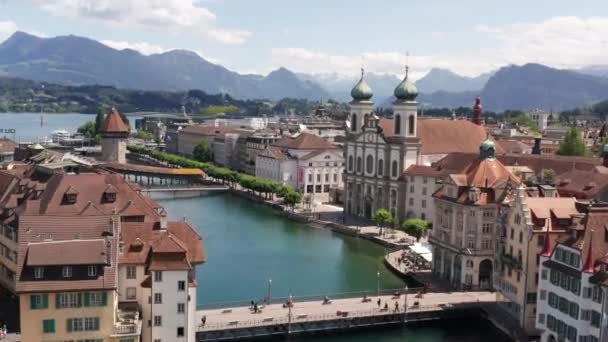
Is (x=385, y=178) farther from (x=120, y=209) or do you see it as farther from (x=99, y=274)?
(x=99, y=274)

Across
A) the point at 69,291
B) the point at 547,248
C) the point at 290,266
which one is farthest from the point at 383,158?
the point at 69,291

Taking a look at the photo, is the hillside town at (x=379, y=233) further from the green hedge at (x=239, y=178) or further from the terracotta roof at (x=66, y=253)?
the green hedge at (x=239, y=178)

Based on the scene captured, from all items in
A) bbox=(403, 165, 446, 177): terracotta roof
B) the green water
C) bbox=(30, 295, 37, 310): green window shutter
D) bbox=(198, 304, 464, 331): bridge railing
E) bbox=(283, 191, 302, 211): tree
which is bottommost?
the green water

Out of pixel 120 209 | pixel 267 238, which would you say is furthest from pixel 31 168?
pixel 267 238

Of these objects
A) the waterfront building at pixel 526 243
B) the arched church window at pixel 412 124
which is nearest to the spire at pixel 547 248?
the waterfront building at pixel 526 243

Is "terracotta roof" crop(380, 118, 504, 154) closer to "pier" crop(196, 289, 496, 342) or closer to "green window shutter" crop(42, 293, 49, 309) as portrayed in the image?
"pier" crop(196, 289, 496, 342)

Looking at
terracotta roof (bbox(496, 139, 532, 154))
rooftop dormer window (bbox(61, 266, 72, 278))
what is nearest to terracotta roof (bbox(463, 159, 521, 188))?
rooftop dormer window (bbox(61, 266, 72, 278))
